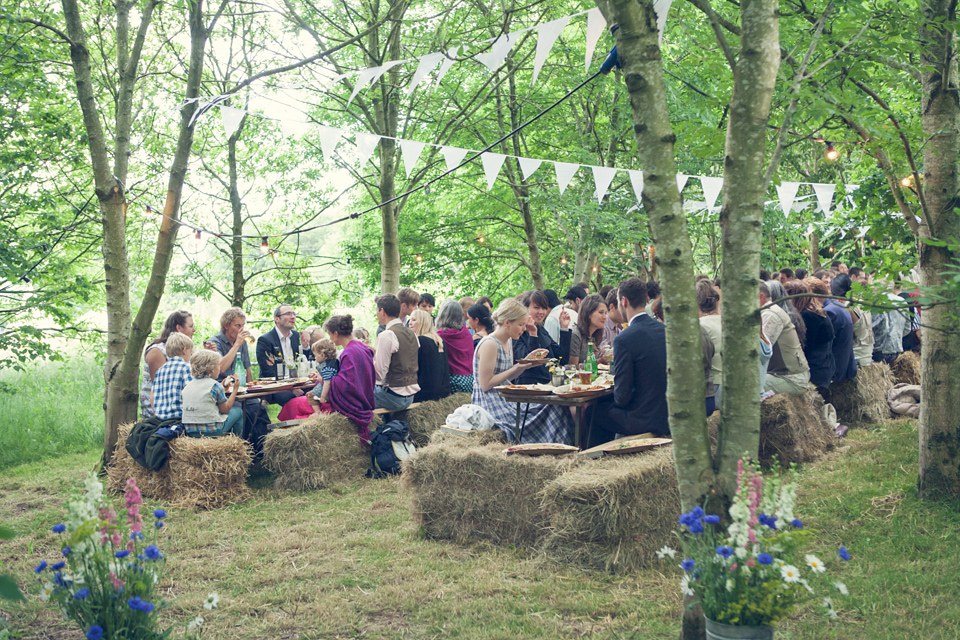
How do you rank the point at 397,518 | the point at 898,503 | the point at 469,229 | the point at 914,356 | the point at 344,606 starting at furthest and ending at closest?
the point at 469,229
the point at 914,356
the point at 397,518
the point at 898,503
the point at 344,606

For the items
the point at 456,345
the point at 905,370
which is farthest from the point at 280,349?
the point at 905,370

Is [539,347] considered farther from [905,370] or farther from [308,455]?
[905,370]

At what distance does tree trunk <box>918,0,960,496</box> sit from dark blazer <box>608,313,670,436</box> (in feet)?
5.66

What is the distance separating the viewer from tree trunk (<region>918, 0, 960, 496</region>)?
15.6ft

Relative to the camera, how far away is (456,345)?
8.07m

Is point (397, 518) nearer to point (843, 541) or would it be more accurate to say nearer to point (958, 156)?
point (843, 541)

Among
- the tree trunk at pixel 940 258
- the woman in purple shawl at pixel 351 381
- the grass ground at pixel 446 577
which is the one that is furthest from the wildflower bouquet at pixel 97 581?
the tree trunk at pixel 940 258

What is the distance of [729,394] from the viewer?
2855 mm

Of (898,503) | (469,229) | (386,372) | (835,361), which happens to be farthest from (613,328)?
(469,229)

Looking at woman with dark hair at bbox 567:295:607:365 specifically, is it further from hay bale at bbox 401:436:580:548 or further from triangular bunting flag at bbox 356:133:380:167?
hay bale at bbox 401:436:580:548

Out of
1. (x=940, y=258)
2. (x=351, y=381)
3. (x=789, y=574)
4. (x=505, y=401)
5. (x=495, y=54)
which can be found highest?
(x=495, y=54)

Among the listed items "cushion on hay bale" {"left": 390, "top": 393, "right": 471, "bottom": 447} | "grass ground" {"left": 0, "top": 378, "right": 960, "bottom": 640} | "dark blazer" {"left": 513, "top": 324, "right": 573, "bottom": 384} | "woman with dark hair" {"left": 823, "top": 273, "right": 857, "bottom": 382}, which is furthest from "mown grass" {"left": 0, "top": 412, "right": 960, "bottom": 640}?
"woman with dark hair" {"left": 823, "top": 273, "right": 857, "bottom": 382}

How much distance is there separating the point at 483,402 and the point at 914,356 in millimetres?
7144

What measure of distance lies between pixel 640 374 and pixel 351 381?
2.90 meters
